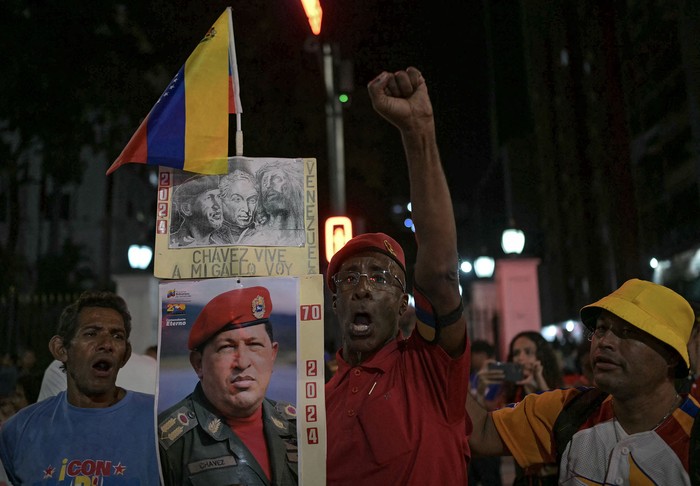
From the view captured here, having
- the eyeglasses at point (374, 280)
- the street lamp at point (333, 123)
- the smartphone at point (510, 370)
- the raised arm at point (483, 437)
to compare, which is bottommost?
the raised arm at point (483, 437)

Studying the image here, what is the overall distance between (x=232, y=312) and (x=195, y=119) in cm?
79

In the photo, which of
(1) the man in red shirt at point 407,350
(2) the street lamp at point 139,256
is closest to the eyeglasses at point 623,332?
(1) the man in red shirt at point 407,350

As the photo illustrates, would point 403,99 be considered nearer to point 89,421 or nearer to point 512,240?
point 89,421

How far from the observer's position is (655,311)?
2975mm

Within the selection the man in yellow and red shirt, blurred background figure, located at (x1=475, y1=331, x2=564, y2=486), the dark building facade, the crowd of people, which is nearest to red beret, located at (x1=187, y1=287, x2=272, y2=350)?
the crowd of people

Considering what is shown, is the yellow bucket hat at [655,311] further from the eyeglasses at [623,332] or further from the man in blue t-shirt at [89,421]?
the man in blue t-shirt at [89,421]

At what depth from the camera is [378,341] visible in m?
2.82

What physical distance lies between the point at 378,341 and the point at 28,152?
18334 mm

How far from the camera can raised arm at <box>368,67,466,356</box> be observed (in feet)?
7.98

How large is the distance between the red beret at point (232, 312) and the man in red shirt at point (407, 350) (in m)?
0.43

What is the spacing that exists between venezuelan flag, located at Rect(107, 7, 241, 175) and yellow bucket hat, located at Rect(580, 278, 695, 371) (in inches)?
67.4

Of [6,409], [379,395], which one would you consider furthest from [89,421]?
[6,409]

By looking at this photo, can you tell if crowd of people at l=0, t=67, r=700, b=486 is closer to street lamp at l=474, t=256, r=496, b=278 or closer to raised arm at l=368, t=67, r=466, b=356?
raised arm at l=368, t=67, r=466, b=356

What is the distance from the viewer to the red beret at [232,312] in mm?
2504
